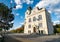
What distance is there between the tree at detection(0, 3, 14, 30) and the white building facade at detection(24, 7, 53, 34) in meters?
18.4

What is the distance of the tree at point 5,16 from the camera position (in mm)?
17413

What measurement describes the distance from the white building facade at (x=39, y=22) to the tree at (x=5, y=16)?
60.5ft

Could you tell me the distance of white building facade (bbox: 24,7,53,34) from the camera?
115ft

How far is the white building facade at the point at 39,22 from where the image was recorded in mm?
35156

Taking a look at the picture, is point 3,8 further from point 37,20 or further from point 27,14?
point 27,14

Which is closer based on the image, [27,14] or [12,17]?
[12,17]

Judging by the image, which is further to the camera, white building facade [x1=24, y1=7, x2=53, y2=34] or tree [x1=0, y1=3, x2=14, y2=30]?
white building facade [x1=24, y1=7, x2=53, y2=34]

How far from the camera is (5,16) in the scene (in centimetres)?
1806

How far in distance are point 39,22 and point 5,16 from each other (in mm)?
20661

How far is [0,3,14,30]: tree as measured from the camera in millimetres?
17413

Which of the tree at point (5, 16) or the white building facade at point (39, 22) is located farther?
the white building facade at point (39, 22)

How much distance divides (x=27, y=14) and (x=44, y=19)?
10584mm

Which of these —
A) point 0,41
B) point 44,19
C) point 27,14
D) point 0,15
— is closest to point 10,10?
point 0,15

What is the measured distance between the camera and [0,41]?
1612cm
